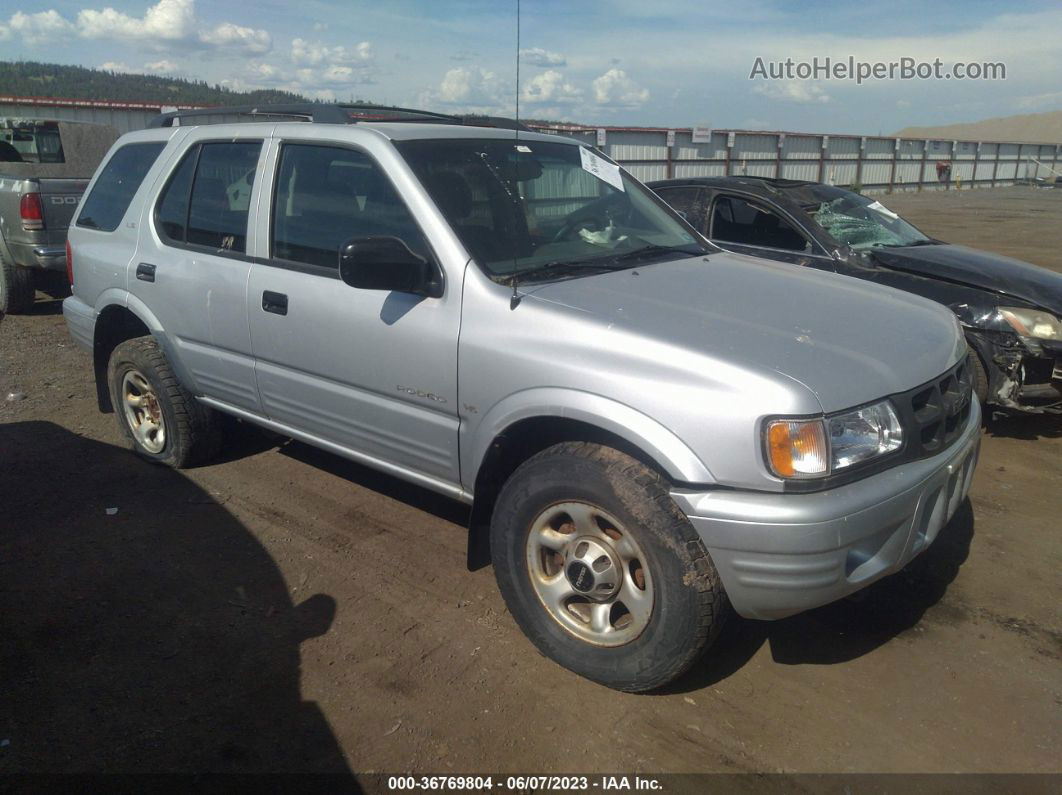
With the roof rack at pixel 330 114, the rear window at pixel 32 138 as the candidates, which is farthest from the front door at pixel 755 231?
the rear window at pixel 32 138

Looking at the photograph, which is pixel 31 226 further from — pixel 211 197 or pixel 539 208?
pixel 539 208

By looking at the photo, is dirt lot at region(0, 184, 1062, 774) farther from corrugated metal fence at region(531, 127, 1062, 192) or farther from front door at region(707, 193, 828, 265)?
corrugated metal fence at region(531, 127, 1062, 192)

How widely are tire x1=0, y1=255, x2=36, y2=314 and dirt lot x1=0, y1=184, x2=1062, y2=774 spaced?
573 cm

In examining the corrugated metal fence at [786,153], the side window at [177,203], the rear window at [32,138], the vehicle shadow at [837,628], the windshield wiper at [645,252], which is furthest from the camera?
the corrugated metal fence at [786,153]

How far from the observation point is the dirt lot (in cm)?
274

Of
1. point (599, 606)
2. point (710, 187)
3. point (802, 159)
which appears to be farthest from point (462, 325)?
point (802, 159)

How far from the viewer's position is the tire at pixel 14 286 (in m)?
9.50

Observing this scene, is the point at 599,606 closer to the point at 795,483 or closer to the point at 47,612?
the point at 795,483

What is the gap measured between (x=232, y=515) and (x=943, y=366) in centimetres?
342

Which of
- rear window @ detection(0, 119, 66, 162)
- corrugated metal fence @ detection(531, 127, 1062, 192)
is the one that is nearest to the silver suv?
rear window @ detection(0, 119, 66, 162)

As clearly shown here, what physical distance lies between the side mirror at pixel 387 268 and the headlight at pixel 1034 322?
12.6ft

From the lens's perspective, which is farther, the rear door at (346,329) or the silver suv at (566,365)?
the rear door at (346,329)

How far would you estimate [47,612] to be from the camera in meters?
3.55

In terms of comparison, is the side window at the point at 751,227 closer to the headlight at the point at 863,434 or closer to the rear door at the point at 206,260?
the headlight at the point at 863,434
